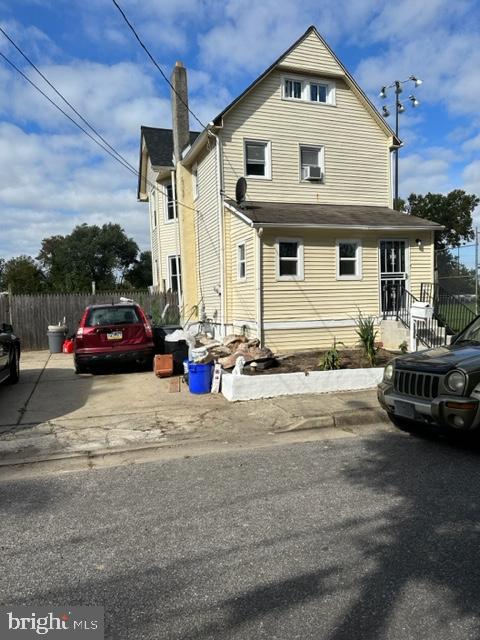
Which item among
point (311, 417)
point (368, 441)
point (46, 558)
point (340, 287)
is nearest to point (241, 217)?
point (340, 287)

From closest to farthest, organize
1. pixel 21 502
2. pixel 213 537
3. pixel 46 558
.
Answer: pixel 46 558 → pixel 213 537 → pixel 21 502

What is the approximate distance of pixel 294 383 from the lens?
8.32 metres

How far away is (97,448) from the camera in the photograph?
578cm

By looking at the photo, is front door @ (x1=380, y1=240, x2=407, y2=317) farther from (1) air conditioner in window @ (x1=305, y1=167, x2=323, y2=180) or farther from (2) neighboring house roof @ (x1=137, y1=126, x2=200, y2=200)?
(2) neighboring house roof @ (x1=137, y1=126, x2=200, y2=200)

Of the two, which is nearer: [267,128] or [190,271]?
[267,128]

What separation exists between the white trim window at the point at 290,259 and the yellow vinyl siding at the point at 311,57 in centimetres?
620

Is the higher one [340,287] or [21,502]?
[340,287]

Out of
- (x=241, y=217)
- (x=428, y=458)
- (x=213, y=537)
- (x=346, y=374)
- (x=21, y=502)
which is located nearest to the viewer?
(x=213, y=537)

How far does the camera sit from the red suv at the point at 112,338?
10477mm

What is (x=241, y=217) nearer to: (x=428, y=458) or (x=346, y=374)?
(x=346, y=374)

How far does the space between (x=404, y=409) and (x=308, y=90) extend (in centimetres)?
1296

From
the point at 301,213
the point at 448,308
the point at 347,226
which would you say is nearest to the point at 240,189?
the point at 301,213

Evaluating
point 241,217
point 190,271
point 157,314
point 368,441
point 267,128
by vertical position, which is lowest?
point 368,441

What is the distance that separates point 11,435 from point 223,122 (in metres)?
11.2
